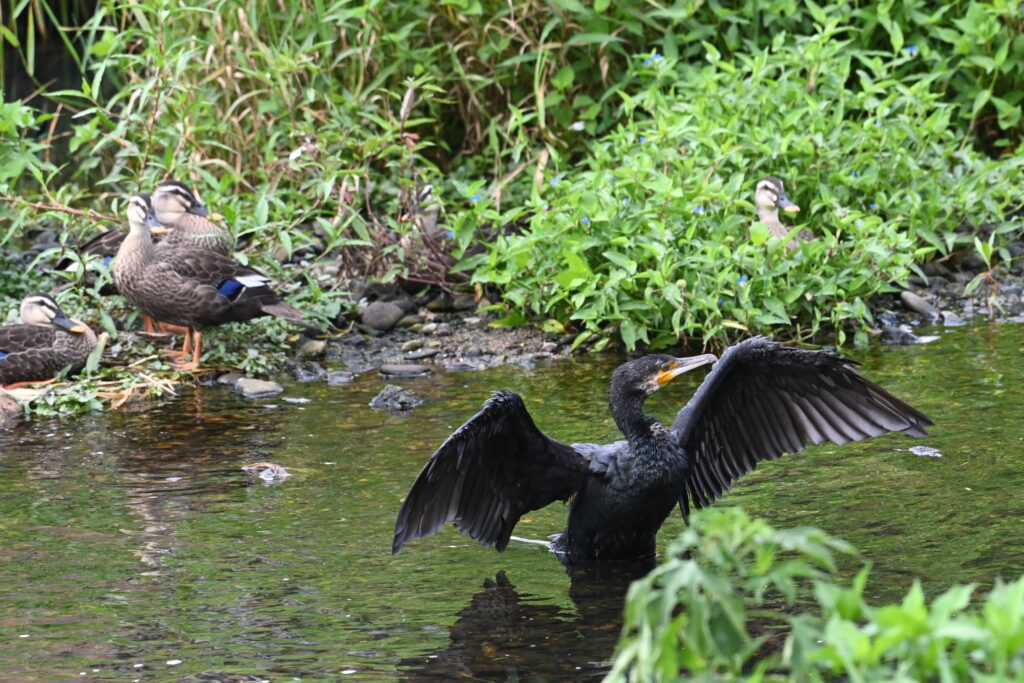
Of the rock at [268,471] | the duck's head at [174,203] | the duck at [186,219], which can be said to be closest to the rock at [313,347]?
the duck at [186,219]

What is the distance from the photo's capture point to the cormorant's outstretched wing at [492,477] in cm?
481

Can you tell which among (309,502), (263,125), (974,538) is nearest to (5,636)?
(309,502)

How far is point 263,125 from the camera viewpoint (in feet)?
34.6

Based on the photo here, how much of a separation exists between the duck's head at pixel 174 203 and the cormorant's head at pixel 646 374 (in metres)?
4.57

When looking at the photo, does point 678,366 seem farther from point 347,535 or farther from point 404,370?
point 404,370

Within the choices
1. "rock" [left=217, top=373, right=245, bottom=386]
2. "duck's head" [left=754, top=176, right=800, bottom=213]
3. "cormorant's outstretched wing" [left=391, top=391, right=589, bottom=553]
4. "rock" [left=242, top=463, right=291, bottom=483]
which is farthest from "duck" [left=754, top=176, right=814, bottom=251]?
"cormorant's outstretched wing" [left=391, top=391, right=589, bottom=553]

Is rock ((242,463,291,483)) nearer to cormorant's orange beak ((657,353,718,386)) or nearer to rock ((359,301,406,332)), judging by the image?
cormorant's orange beak ((657,353,718,386))

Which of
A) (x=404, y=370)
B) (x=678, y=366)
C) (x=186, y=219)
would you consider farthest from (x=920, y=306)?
(x=186, y=219)

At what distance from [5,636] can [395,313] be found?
4.83 meters

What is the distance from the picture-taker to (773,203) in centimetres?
862

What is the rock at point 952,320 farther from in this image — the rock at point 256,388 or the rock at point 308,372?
the rock at point 256,388

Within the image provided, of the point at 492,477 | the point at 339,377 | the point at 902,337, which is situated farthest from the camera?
the point at 339,377

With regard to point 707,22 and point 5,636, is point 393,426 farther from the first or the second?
point 707,22

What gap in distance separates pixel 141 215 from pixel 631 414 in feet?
15.0
